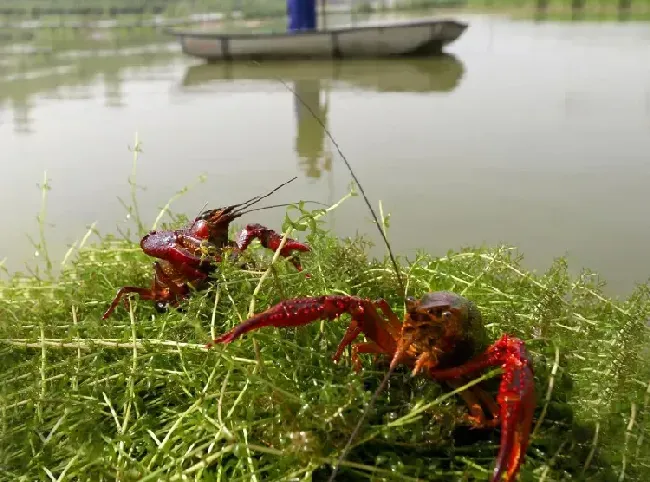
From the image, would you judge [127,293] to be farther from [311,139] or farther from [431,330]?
[311,139]

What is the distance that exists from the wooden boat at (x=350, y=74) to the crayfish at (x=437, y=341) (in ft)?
21.3

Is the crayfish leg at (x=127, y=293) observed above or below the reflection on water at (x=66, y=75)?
below

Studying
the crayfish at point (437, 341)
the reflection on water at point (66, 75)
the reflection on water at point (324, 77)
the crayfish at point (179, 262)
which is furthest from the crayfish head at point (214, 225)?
the reflection on water at point (66, 75)

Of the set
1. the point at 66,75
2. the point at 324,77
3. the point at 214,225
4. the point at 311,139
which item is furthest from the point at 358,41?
the point at 214,225

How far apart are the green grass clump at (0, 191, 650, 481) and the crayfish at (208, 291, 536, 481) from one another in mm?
60

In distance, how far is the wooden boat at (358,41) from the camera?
10.7m

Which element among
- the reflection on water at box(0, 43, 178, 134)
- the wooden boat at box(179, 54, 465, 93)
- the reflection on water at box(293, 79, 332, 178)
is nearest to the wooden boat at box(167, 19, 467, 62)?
the wooden boat at box(179, 54, 465, 93)

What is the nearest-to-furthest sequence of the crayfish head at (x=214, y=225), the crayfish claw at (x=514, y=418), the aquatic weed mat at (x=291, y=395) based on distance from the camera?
the crayfish claw at (x=514, y=418) < the aquatic weed mat at (x=291, y=395) < the crayfish head at (x=214, y=225)

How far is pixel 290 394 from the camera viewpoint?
144 centimetres

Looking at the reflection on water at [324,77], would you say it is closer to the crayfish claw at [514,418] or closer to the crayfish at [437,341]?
the crayfish at [437,341]

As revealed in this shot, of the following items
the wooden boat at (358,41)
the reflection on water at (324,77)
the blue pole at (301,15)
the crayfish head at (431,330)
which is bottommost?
the crayfish head at (431,330)

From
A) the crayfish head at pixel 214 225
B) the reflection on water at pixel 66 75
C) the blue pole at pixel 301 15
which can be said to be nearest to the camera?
the crayfish head at pixel 214 225

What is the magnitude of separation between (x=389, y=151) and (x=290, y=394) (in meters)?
3.75

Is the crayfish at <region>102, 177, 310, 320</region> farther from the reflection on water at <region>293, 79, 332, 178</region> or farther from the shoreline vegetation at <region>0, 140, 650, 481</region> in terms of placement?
the reflection on water at <region>293, 79, 332, 178</region>
